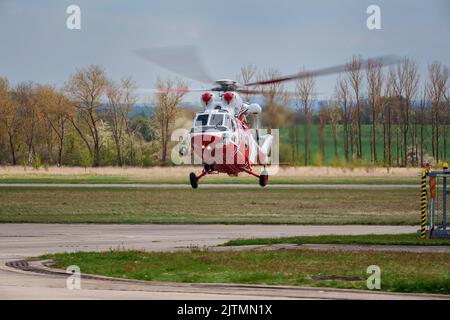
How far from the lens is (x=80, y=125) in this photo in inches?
2790

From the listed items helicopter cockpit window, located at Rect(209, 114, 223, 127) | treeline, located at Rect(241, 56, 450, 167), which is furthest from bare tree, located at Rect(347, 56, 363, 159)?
helicopter cockpit window, located at Rect(209, 114, 223, 127)

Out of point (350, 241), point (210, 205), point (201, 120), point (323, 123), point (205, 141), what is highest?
point (323, 123)

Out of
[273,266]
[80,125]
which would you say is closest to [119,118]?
[80,125]

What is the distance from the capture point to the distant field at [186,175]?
63.2 meters

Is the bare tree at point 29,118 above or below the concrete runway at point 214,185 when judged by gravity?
above

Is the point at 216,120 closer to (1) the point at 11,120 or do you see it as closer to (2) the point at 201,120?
(2) the point at 201,120

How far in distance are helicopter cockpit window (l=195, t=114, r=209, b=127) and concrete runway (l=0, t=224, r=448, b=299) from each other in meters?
4.05

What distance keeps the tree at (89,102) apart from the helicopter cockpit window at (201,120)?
3193 cm

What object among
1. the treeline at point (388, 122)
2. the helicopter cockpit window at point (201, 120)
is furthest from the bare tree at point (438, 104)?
the helicopter cockpit window at point (201, 120)

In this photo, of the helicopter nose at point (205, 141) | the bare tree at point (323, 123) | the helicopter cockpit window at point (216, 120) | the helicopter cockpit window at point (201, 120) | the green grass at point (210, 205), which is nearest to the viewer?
the helicopter nose at point (205, 141)

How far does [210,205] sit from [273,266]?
30539mm

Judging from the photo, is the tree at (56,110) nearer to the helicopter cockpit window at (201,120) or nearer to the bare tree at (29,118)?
the bare tree at (29,118)

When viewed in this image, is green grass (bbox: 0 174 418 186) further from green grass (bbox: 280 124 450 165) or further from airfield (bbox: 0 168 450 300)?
green grass (bbox: 280 124 450 165)

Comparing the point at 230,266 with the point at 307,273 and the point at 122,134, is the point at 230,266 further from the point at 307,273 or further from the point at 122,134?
the point at 122,134
